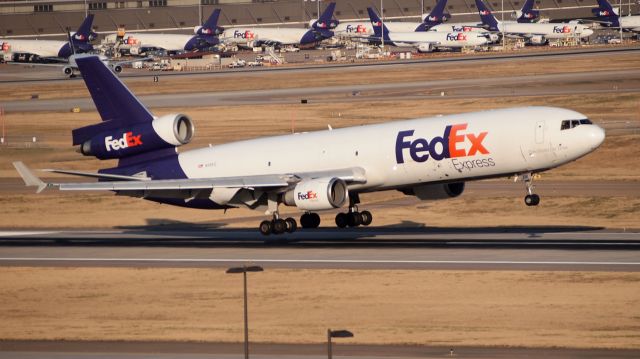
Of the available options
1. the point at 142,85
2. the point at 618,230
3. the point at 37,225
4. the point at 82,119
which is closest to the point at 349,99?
the point at 82,119

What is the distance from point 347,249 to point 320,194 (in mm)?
2887

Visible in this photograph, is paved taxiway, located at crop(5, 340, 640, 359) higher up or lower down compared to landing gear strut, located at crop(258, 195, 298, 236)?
lower down

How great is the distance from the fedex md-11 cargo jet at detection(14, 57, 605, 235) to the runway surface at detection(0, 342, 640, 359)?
61.2 feet

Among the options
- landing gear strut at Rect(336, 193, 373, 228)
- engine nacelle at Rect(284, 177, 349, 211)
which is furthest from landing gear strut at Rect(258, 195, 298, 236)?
landing gear strut at Rect(336, 193, 373, 228)

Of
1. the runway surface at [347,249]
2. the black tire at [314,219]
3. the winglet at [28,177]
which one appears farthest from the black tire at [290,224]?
the winglet at [28,177]

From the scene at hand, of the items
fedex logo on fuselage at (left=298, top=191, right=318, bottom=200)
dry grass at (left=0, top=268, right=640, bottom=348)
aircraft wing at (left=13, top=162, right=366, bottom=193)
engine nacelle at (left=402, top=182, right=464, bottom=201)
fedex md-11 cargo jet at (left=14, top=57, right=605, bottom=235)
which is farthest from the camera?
engine nacelle at (left=402, top=182, right=464, bottom=201)

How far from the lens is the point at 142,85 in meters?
170

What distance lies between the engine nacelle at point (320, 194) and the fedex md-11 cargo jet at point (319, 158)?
0.06 meters

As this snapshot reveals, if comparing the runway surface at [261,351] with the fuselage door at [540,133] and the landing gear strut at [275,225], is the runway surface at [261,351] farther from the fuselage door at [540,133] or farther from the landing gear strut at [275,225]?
the landing gear strut at [275,225]

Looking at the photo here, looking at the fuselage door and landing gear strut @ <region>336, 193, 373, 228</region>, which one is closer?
the fuselage door

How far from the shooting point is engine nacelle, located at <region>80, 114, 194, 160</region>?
65688 mm

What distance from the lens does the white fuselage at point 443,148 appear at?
5766 cm

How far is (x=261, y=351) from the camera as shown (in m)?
39.7

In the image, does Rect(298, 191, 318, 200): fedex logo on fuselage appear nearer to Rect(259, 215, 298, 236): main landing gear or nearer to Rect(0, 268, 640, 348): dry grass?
Rect(259, 215, 298, 236): main landing gear
